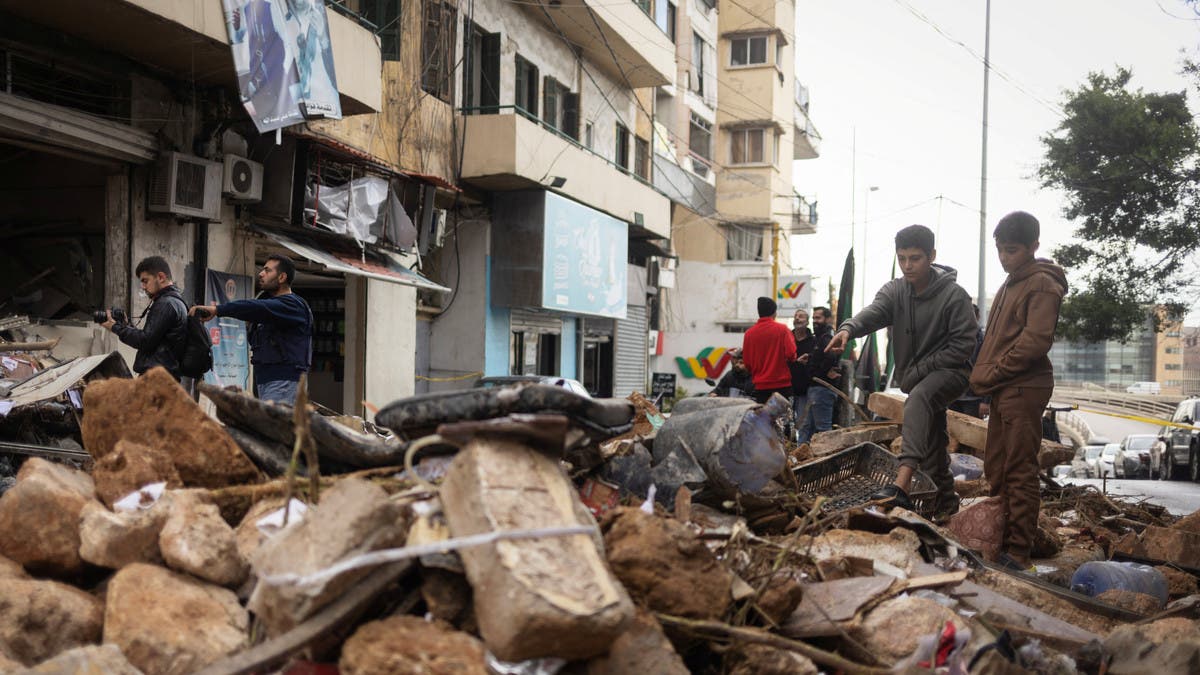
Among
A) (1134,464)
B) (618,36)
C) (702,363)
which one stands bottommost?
(1134,464)

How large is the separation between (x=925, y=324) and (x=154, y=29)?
662cm

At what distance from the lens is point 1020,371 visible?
16.1 ft

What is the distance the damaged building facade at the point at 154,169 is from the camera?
7.67 m

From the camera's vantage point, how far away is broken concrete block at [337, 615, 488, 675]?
6.41ft

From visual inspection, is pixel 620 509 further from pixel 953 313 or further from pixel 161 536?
pixel 953 313

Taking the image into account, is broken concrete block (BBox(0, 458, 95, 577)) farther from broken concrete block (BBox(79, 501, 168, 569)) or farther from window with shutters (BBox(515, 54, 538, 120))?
window with shutters (BBox(515, 54, 538, 120))

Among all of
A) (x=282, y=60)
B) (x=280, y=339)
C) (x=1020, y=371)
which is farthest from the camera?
(x=282, y=60)

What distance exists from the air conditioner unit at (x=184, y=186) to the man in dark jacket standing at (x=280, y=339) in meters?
3.32

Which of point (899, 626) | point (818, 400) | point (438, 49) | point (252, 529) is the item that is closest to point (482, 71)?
point (438, 49)

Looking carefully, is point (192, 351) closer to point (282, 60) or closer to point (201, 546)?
point (282, 60)

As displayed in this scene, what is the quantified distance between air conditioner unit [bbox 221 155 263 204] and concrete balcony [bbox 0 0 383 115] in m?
0.81

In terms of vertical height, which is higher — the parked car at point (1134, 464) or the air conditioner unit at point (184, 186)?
the air conditioner unit at point (184, 186)

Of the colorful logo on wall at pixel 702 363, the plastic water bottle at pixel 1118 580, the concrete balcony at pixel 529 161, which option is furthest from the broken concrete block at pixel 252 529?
the colorful logo on wall at pixel 702 363

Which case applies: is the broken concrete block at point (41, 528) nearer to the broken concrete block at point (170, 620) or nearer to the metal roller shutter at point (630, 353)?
the broken concrete block at point (170, 620)
